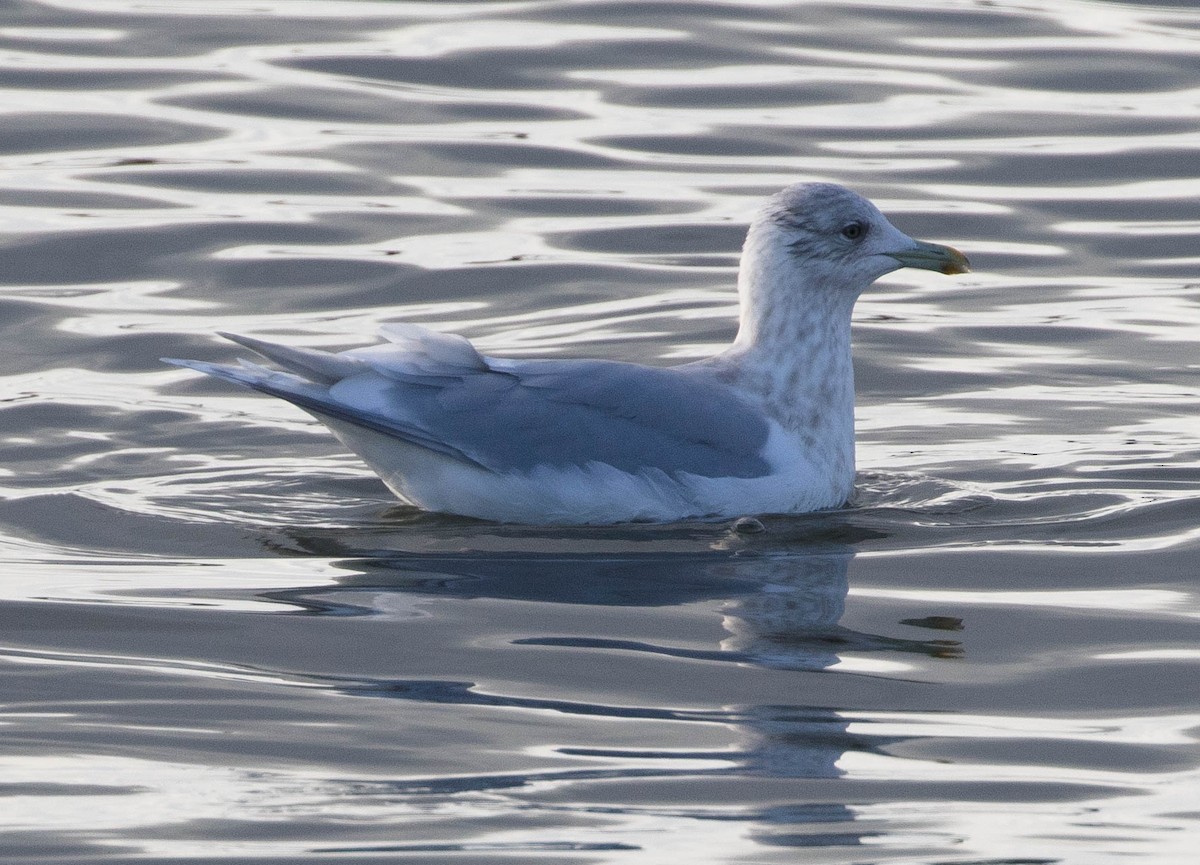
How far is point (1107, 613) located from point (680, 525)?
5.06 feet

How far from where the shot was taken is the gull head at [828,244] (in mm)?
7754

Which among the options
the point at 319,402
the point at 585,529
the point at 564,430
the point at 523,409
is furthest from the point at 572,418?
the point at 319,402

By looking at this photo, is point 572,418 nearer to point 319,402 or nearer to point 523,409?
point 523,409

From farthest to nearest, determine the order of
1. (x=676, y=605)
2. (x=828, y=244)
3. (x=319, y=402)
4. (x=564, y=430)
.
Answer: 1. (x=828, y=244)
2. (x=564, y=430)
3. (x=319, y=402)
4. (x=676, y=605)

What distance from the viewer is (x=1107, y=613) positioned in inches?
251

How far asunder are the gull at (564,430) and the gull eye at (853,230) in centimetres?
54

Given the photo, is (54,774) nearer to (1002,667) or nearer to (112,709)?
(112,709)

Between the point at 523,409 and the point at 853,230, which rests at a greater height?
the point at 853,230

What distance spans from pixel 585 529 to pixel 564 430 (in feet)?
1.13

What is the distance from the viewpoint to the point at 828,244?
25.5 ft

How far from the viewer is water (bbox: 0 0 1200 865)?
16.3ft

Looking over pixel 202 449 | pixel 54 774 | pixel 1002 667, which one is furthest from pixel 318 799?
pixel 202 449

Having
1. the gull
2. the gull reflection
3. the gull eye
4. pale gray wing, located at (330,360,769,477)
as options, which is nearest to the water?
the gull reflection

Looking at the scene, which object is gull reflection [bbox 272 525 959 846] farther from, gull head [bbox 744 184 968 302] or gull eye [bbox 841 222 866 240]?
gull eye [bbox 841 222 866 240]
